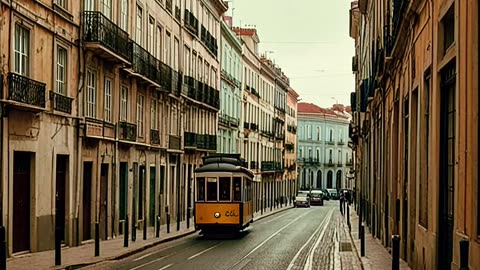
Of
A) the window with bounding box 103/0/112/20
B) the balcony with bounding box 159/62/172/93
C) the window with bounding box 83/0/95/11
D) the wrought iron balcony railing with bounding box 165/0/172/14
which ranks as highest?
the wrought iron balcony railing with bounding box 165/0/172/14

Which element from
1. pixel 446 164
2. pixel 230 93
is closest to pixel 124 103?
pixel 446 164

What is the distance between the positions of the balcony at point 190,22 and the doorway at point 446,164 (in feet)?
110

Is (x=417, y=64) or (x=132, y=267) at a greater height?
(x=417, y=64)

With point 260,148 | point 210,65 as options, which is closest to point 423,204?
point 210,65

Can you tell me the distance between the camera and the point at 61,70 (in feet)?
85.6

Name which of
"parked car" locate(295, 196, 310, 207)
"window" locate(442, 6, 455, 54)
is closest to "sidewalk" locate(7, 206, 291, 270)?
"window" locate(442, 6, 455, 54)

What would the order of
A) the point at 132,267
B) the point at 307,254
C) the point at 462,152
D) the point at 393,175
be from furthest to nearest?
the point at 307,254, the point at 393,175, the point at 132,267, the point at 462,152

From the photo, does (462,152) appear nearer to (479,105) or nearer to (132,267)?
(479,105)

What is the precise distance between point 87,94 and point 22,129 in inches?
244

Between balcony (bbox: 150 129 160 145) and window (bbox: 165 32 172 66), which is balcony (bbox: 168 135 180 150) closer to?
balcony (bbox: 150 129 160 145)

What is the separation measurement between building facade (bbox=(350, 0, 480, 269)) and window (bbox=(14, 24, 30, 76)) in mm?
9574

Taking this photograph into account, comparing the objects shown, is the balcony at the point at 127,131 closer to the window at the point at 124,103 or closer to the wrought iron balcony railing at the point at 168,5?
the window at the point at 124,103

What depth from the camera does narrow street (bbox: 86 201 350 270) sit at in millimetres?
22016

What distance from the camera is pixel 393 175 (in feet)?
80.7
